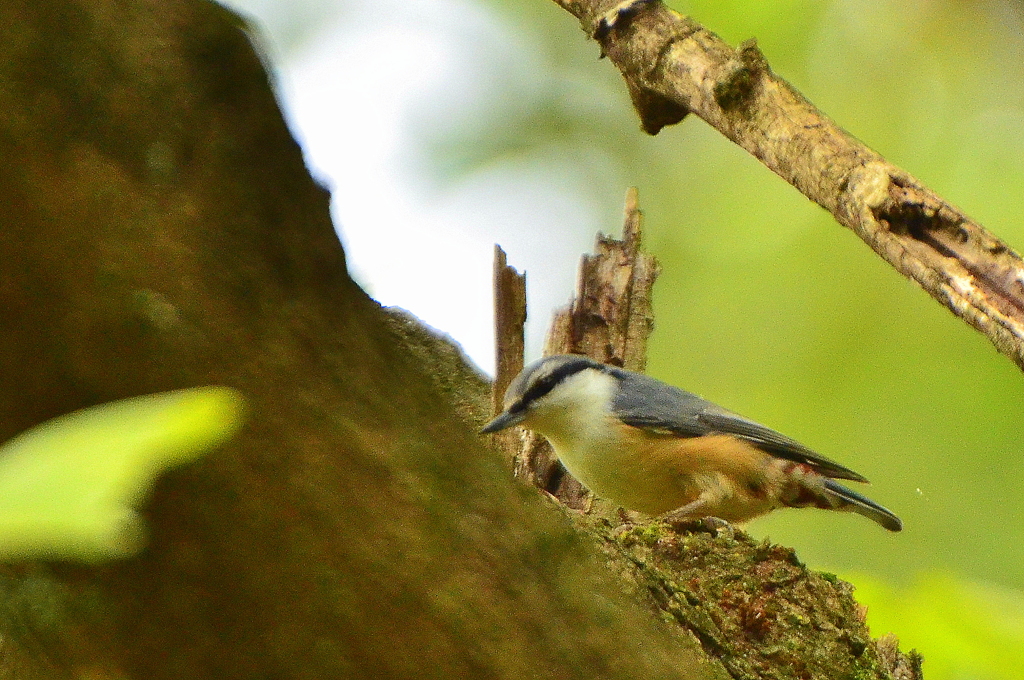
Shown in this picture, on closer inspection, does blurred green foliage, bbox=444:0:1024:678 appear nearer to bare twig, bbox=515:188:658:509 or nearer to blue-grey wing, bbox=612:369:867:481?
bare twig, bbox=515:188:658:509

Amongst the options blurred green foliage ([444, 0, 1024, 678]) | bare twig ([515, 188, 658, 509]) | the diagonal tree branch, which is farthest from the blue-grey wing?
blurred green foliage ([444, 0, 1024, 678])

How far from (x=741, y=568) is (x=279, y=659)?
4.63 ft

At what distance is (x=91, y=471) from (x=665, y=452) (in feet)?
9.12

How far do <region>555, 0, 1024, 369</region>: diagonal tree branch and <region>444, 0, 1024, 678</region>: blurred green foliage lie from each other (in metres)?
2.45

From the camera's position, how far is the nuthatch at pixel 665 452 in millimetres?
3068

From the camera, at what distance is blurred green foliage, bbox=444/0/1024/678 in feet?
16.6

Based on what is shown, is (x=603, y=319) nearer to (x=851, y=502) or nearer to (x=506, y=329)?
(x=506, y=329)

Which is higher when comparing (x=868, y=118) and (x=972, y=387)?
(x=868, y=118)

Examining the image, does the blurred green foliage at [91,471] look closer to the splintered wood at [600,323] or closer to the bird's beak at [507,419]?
the bird's beak at [507,419]

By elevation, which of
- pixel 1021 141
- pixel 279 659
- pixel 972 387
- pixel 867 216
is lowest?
pixel 279 659

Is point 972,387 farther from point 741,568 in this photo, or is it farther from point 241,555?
point 241,555

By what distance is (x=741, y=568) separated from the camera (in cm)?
217

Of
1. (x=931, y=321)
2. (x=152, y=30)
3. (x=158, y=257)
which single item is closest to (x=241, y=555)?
(x=158, y=257)

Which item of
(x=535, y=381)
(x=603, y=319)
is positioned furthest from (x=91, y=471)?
(x=603, y=319)
